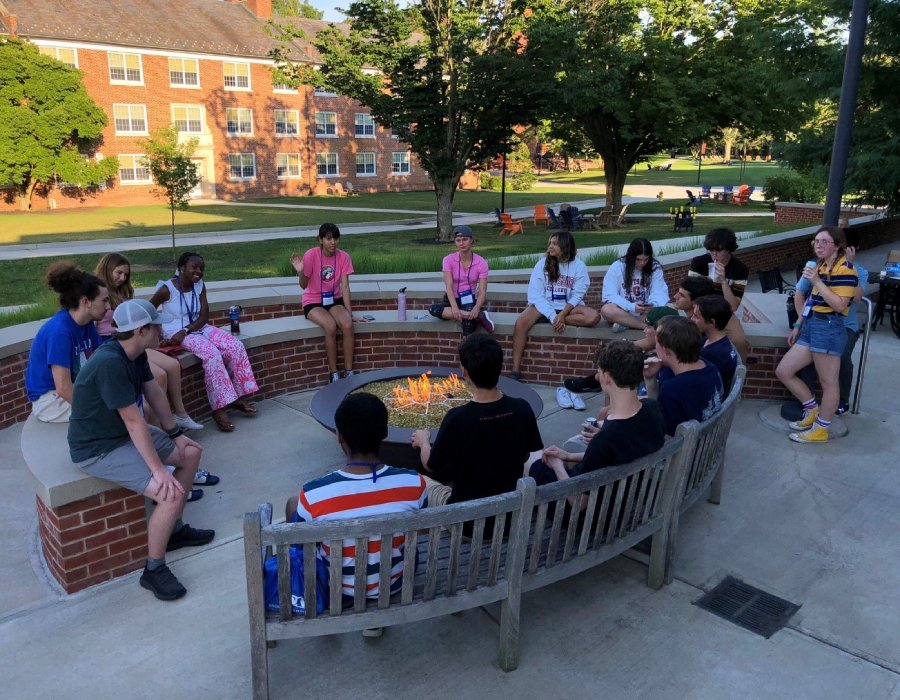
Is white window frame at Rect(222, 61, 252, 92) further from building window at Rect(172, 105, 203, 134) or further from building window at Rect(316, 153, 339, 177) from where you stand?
building window at Rect(316, 153, 339, 177)

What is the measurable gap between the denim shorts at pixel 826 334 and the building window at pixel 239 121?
3978 cm

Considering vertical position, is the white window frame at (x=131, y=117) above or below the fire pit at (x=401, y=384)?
above

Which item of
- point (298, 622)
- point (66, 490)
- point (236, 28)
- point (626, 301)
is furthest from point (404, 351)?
point (236, 28)

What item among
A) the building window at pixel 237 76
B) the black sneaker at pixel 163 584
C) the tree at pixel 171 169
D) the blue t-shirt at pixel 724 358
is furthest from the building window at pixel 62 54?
the blue t-shirt at pixel 724 358

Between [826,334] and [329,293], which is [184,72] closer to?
[329,293]

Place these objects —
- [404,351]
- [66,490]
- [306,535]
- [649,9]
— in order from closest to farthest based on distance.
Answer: [306,535] → [66,490] → [404,351] → [649,9]

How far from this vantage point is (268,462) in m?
5.55

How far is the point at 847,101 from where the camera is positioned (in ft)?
25.3

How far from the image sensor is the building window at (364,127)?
46.2m

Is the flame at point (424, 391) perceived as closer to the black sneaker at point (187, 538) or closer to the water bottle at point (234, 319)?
the black sneaker at point (187, 538)

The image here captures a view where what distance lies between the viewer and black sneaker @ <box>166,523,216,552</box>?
14.0 feet

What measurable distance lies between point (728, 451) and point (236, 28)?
42.7 meters

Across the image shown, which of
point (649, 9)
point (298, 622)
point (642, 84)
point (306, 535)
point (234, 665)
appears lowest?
point (234, 665)

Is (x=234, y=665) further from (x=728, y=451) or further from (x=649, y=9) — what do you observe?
(x=649, y=9)
